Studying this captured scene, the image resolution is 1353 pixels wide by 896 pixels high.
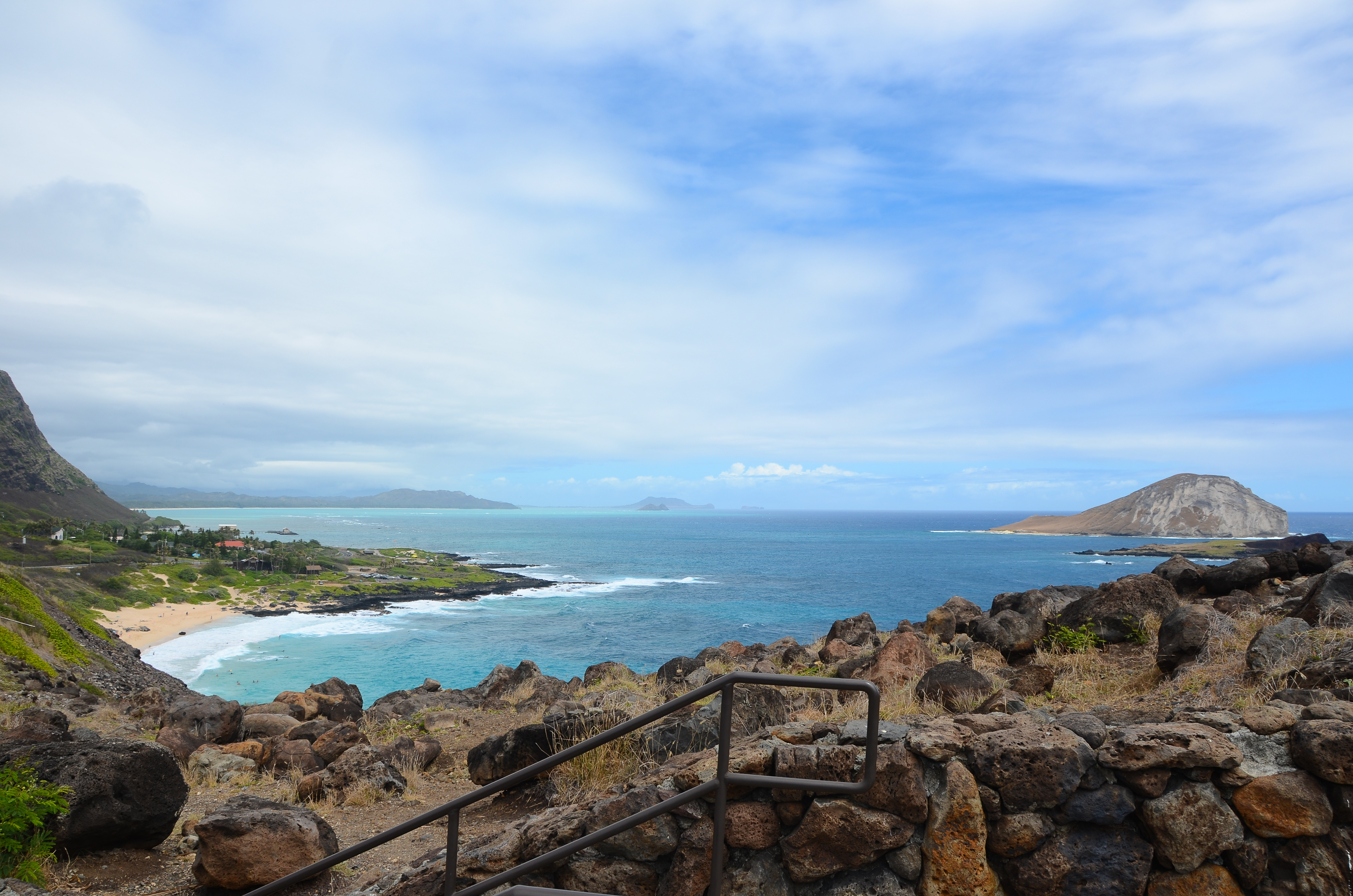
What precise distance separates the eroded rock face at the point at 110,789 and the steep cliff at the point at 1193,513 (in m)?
183

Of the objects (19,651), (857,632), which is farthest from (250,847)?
(19,651)

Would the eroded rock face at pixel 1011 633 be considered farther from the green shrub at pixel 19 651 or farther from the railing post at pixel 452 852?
the green shrub at pixel 19 651

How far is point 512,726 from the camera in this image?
13195mm

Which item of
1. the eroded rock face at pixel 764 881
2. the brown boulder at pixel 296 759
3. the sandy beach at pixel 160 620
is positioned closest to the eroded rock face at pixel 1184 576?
the eroded rock face at pixel 764 881

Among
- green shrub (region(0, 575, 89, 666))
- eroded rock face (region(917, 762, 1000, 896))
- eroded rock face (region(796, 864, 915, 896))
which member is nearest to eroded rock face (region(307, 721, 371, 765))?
eroded rock face (region(796, 864, 915, 896))

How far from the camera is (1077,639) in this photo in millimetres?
11609

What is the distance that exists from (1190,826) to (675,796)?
3.08 meters

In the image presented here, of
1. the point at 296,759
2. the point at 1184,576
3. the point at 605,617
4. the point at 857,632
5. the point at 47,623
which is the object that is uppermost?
the point at 1184,576

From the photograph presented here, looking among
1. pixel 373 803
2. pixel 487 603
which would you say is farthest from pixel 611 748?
pixel 487 603

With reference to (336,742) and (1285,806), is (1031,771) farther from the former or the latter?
(336,742)

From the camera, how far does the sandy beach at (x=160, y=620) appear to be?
147 ft

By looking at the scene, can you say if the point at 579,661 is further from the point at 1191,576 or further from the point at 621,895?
the point at 621,895

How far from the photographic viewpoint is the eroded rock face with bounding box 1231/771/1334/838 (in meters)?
4.03

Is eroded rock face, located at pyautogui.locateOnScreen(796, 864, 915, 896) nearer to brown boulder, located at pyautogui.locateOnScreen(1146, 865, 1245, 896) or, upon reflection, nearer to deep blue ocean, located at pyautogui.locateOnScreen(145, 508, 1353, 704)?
brown boulder, located at pyautogui.locateOnScreen(1146, 865, 1245, 896)
